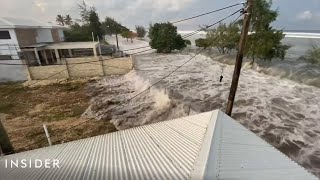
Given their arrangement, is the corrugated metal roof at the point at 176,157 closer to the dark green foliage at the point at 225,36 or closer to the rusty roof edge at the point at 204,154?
the rusty roof edge at the point at 204,154

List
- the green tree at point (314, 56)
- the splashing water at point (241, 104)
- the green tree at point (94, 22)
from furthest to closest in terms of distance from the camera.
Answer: the green tree at point (94, 22), the green tree at point (314, 56), the splashing water at point (241, 104)

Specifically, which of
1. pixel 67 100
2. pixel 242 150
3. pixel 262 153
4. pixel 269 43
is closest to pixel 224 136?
pixel 242 150

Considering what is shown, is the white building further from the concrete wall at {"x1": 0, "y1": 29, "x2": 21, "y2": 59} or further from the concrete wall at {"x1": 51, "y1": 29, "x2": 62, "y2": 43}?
the concrete wall at {"x1": 51, "y1": 29, "x2": 62, "y2": 43}

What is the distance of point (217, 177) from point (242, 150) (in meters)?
1.69

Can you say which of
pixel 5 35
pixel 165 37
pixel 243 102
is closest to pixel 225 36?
pixel 165 37

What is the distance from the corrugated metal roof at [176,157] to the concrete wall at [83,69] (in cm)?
1985

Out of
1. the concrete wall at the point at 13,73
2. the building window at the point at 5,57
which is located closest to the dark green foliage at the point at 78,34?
the building window at the point at 5,57

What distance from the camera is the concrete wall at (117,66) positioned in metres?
25.7

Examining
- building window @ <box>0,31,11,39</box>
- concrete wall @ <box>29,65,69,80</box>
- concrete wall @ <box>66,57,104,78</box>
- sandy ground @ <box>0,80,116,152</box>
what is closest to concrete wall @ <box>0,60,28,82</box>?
concrete wall @ <box>29,65,69,80</box>

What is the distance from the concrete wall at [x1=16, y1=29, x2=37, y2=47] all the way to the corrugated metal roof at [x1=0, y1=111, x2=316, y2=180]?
28.3m

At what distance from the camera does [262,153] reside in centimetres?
527

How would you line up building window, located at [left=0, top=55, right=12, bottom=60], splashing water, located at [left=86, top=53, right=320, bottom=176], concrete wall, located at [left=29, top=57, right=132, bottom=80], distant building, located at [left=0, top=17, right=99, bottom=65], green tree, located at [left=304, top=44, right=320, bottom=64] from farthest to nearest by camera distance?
1. green tree, located at [left=304, top=44, right=320, bottom=64]
2. distant building, located at [left=0, top=17, right=99, bottom=65]
3. building window, located at [left=0, top=55, right=12, bottom=60]
4. concrete wall, located at [left=29, top=57, right=132, bottom=80]
5. splashing water, located at [left=86, top=53, right=320, bottom=176]

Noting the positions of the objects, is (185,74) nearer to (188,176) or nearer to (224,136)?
(224,136)

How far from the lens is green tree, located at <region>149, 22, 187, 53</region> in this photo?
4503 cm
